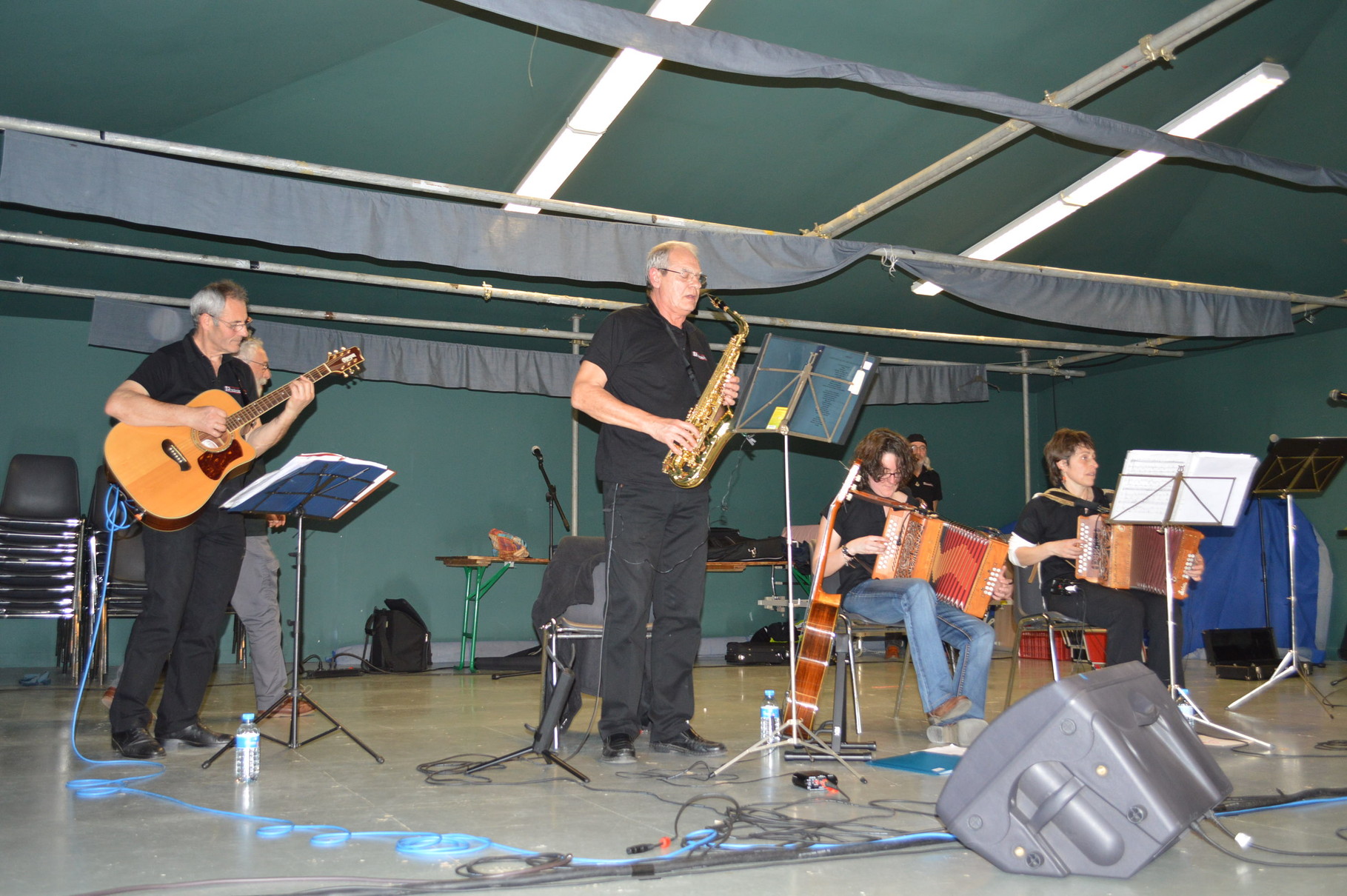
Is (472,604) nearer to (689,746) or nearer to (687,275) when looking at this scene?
(689,746)

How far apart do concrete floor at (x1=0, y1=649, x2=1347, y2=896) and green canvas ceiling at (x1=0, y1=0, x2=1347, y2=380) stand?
10.2ft

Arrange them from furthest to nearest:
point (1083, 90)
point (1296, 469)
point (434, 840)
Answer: point (1296, 469) → point (1083, 90) → point (434, 840)

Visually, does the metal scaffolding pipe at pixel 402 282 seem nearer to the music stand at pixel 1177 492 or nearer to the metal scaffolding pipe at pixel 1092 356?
the metal scaffolding pipe at pixel 1092 356

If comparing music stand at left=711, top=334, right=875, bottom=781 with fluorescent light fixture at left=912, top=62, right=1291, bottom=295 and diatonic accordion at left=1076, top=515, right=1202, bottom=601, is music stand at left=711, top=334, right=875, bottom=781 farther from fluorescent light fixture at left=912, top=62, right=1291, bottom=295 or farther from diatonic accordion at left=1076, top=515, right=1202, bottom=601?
fluorescent light fixture at left=912, top=62, right=1291, bottom=295

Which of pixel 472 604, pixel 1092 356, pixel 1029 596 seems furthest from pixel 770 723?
pixel 1092 356

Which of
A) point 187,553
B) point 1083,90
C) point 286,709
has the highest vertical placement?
point 1083,90

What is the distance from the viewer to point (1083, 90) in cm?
495

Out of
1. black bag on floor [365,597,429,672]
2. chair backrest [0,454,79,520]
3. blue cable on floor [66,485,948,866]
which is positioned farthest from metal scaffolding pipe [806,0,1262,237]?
chair backrest [0,454,79,520]

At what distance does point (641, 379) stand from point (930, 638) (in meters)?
1.78

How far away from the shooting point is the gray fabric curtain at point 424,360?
6859mm

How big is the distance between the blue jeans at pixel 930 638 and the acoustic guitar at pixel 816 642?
0.39 metres

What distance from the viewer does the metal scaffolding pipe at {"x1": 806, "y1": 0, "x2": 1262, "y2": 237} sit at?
15.0 feet

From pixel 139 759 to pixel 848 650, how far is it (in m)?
2.77

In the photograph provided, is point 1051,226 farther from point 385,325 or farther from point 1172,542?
point 385,325
